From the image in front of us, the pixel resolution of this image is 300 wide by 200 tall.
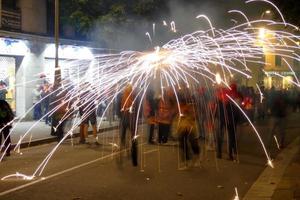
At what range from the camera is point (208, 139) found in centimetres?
1499

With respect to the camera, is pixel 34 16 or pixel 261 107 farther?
pixel 261 107

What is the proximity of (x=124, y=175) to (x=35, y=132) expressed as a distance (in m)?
9.67

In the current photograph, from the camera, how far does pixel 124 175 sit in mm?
11023

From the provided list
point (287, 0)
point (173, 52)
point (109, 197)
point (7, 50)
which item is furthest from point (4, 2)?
point (109, 197)

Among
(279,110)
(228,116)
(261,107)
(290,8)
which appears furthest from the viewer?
(261,107)

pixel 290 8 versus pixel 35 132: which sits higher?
pixel 290 8

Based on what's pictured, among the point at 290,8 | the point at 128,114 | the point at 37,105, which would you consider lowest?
the point at 128,114

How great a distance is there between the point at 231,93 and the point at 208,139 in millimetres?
1910

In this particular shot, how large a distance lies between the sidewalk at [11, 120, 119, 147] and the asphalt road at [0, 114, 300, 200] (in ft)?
5.41

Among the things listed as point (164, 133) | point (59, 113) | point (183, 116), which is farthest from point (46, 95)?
point (183, 116)

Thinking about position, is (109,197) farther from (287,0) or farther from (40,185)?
(287,0)

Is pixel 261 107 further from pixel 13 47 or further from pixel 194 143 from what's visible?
pixel 194 143

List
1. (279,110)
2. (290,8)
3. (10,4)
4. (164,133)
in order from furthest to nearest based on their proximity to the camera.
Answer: (10,4)
(290,8)
(164,133)
(279,110)

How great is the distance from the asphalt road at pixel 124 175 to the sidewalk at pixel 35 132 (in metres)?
1.65
